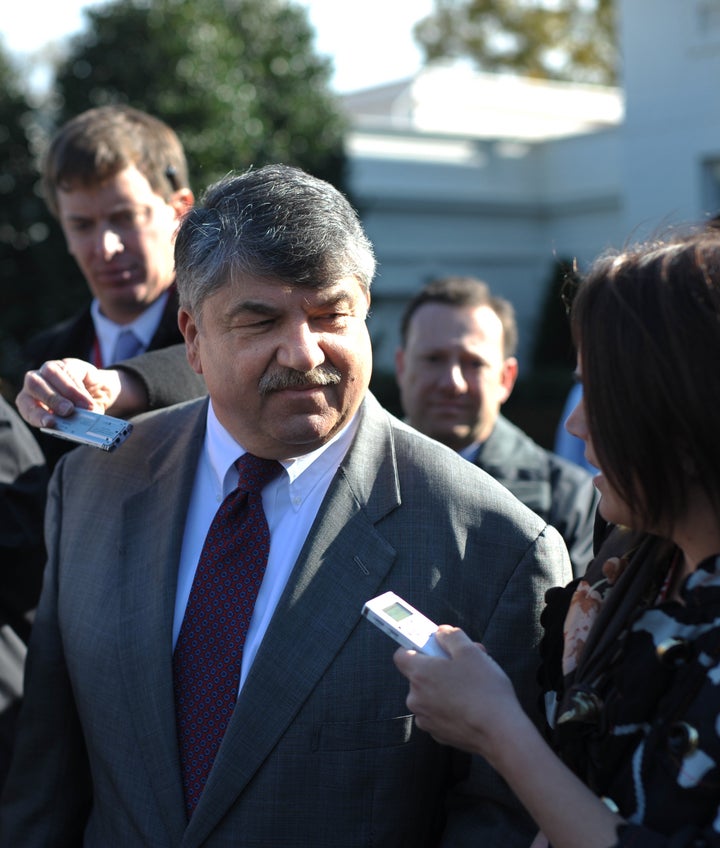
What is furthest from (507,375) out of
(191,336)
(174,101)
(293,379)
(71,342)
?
(174,101)

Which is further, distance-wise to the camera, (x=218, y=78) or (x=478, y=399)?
(x=218, y=78)

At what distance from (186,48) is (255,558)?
34.0ft

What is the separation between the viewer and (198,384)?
3.12 metres

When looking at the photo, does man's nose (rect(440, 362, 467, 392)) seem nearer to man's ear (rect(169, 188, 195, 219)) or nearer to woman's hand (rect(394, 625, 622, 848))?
man's ear (rect(169, 188, 195, 219))

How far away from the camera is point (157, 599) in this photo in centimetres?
242

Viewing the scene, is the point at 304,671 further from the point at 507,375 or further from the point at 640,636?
the point at 507,375

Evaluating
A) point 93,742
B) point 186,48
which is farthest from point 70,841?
point 186,48

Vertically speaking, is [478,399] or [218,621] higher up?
[218,621]

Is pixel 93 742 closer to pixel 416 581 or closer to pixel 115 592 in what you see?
pixel 115 592

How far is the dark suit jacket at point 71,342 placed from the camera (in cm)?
339

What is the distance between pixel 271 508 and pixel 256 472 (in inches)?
3.3

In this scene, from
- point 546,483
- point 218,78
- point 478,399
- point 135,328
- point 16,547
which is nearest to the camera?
point 16,547

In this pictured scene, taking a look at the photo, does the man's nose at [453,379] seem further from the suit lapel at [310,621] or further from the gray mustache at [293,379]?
the gray mustache at [293,379]

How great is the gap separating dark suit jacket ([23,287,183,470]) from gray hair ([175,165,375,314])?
937 mm
